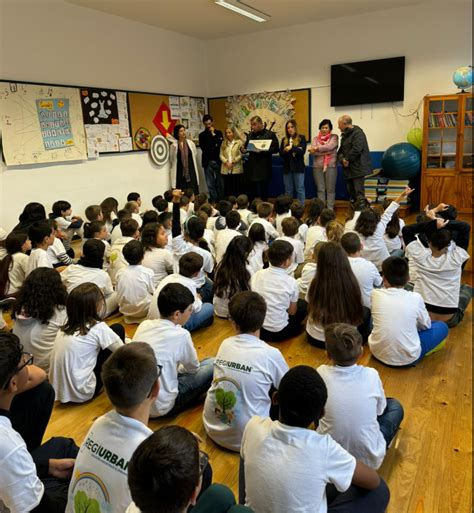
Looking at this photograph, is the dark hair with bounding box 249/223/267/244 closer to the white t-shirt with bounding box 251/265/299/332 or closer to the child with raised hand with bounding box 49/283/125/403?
the white t-shirt with bounding box 251/265/299/332

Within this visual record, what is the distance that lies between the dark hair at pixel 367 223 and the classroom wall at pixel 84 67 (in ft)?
13.5

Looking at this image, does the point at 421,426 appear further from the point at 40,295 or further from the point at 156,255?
the point at 156,255

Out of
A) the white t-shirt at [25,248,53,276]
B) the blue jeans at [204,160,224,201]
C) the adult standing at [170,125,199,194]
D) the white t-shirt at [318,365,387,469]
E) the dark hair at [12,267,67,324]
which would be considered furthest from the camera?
the blue jeans at [204,160,224,201]

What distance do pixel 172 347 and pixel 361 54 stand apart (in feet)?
21.4

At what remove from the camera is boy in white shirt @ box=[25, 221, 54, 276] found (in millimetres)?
3324

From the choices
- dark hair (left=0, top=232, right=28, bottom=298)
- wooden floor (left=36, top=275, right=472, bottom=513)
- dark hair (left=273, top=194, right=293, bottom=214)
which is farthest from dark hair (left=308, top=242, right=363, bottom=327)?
dark hair (left=0, top=232, right=28, bottom=298)

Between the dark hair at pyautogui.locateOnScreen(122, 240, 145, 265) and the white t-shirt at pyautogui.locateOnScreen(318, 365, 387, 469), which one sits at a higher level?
the dark hair at pyautogui.locateOnScreen(122, 240, 145, 265)

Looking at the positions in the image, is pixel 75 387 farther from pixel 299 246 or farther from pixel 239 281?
pixel 299 246

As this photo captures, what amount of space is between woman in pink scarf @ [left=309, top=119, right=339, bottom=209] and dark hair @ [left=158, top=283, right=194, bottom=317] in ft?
16.0

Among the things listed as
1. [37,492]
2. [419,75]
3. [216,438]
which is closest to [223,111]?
[419,75]

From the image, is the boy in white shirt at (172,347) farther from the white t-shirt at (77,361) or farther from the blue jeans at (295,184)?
the blue jeans at (295,184)

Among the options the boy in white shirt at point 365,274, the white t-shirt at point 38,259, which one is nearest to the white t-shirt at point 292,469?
the boy in white shirt at point 365,274

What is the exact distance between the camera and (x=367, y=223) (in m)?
3.71

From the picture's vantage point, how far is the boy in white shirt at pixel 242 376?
181 cm
